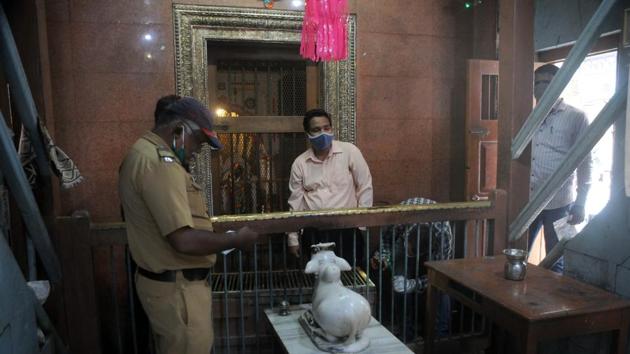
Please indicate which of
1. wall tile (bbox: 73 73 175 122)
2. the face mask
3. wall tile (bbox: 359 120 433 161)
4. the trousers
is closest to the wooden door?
wall tile (bbox: 359 120 433 161)

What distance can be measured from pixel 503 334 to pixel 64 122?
4124 mm

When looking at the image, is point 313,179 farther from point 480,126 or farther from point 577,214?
point 480,126

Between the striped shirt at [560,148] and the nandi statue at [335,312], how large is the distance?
6.97 feet

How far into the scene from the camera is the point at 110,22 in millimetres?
4055

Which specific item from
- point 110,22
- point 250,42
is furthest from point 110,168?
point 250,42

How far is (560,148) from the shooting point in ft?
11.9

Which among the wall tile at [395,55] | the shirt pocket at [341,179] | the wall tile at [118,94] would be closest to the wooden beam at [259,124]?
the wall tile at [118,94]

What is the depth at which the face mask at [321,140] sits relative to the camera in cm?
341

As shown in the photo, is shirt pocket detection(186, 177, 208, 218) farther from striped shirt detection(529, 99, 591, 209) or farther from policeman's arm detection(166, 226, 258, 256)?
striped shirt detection(529, 99, 591, 209)

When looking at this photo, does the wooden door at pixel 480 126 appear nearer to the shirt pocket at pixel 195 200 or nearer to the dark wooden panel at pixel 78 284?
the shirt pocket at pixel 195 200

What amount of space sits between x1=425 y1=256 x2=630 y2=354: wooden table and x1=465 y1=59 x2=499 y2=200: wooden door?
2.33 meters

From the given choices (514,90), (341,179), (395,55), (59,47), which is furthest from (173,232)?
(395,55)

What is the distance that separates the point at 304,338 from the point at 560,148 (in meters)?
2.75

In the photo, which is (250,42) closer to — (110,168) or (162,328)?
(110,168)
